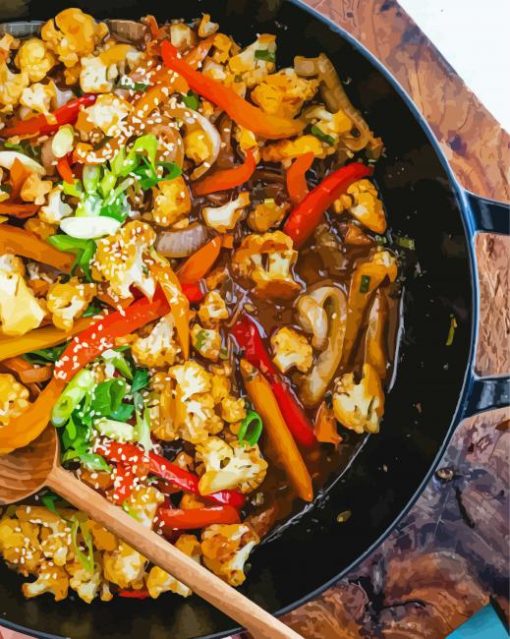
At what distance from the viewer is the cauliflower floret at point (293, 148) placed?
117 centimetres

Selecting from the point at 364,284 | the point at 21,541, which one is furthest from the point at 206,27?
the point at 21,541

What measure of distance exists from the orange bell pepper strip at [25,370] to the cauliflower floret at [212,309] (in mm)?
310

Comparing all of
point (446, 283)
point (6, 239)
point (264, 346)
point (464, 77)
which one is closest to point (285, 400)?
point (264, 346)

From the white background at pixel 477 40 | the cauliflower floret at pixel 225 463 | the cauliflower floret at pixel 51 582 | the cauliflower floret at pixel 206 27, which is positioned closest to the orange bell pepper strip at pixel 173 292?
the cauliflower floret at pixel 225 463

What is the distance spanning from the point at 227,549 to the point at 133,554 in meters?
0.18

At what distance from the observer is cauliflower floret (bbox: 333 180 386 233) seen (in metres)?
1.18

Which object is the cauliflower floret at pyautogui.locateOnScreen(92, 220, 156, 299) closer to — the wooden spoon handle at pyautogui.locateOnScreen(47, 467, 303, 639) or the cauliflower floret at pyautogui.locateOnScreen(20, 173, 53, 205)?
the cauliflower floret at pyautogui.locateOnScreen(20, 173, 53, 205)

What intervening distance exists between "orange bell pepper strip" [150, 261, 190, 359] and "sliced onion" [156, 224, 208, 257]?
0.04m

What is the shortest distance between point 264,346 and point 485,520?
1.92 ft

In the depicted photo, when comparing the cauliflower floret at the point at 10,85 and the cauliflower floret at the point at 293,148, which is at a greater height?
the cauliflower floret at the point at 293,148

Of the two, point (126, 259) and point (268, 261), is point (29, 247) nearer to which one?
point (126, 259)

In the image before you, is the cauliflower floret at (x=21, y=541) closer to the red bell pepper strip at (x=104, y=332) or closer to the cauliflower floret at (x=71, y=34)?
the red bell pepper strip at (x=104, y=332)


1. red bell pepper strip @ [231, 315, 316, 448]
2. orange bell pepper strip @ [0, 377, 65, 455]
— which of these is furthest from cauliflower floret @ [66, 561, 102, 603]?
red bell pepper strip @ [231, 315, 316, 448]

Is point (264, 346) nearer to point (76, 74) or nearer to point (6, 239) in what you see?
point (6, 239)
